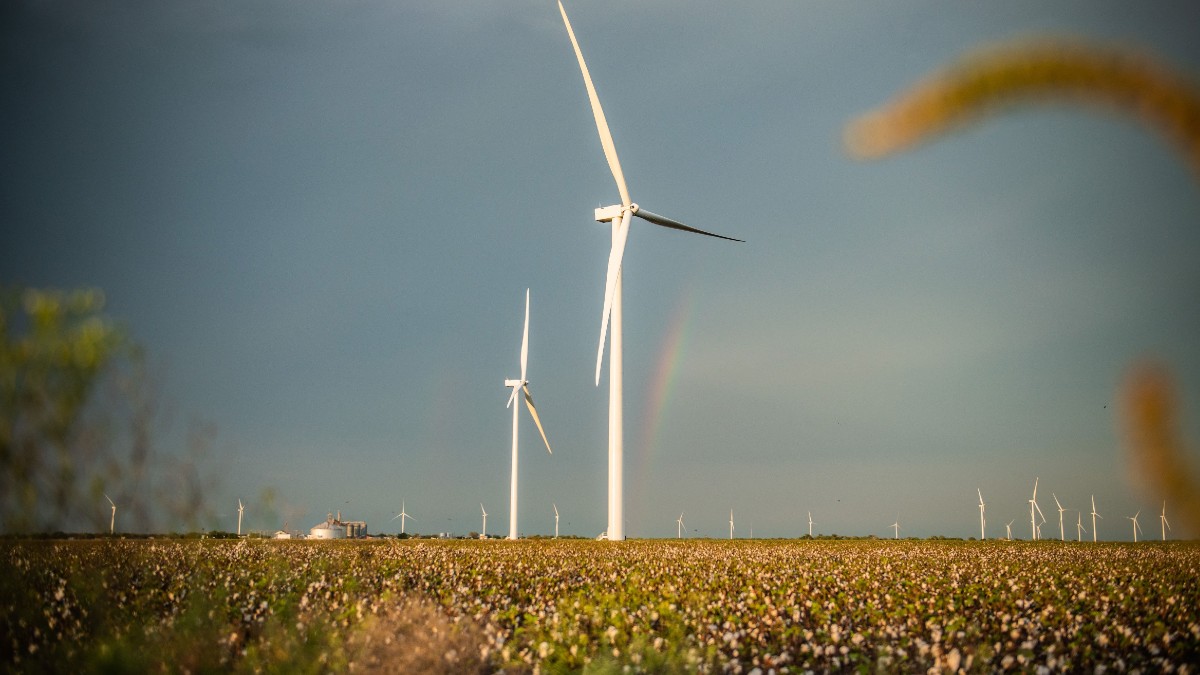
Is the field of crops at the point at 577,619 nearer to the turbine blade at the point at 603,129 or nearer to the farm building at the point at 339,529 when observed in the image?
the turbine blade at the point at 603,129

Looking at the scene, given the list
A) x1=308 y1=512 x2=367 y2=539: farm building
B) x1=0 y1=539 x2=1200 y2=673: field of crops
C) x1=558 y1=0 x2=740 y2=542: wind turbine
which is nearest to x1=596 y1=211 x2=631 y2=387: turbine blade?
x1=558 y1=0 x2=740 y2=542: wind turbine

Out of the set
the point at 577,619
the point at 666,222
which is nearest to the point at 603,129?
the point at 666,222

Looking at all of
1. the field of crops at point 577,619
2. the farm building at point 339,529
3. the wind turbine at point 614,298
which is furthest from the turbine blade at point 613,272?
the farm building at point 339,529

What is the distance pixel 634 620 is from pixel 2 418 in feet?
25.8

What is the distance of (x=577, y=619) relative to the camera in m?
11.2

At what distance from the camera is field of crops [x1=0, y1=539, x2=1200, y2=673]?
28.8 feet

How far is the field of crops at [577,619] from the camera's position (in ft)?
28.8

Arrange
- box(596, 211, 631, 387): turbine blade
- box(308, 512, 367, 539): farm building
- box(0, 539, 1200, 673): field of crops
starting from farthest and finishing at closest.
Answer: box(308, 512, 367, 539): farm building < box(596, 211, 631, 387): turbine blade < box(0, 539, 1200, 673): field of crops

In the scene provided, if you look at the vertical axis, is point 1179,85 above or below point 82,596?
above

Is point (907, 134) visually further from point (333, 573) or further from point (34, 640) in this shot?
point (333, 573)

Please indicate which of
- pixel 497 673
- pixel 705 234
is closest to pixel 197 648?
pixel 497 673

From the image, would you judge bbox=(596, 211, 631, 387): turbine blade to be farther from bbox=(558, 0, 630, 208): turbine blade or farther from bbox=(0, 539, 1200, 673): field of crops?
bbox=(0, 539, 1200, 673): field of crops

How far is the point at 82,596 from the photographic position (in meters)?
12.1

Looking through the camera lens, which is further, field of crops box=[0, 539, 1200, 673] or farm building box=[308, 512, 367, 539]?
farm building box=[308, 512, 367, 539]
